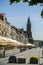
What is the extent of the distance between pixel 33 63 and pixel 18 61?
185 centimetres

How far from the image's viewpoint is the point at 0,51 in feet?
142

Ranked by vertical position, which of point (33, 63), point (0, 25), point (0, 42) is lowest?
point (33, 63)

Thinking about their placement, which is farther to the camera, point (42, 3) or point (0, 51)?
point (0, 51)

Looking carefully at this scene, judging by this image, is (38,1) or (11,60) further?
(11,60)

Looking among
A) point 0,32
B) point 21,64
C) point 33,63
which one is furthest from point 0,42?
point 0,32

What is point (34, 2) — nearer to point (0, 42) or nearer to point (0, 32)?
point (0, 42)

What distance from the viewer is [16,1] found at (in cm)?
550

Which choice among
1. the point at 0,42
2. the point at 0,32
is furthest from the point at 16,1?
the point at 0,32

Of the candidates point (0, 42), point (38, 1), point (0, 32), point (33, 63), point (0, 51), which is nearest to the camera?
point (38, 1)

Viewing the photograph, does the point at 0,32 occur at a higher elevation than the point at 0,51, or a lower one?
higher

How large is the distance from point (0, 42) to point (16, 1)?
18660 millimetres

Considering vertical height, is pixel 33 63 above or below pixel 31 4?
below

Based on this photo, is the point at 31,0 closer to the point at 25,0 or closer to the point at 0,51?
the point at 25,0

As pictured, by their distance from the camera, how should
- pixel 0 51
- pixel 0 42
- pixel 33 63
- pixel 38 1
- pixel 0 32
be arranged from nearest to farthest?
1. pixel 38 1
2. pixel 0 42
3. pixel 33 63
4. pixel 0 51
5. pixel 0 32
